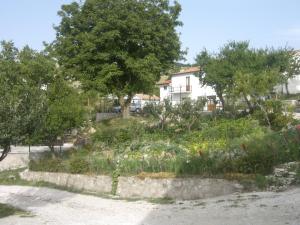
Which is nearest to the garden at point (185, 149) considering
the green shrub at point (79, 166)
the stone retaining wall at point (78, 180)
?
the green shrub at point (79, 166)

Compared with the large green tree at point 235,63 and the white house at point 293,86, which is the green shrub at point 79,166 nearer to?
the large green tree at point 235,63

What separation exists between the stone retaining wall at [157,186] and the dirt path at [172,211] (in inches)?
31.3

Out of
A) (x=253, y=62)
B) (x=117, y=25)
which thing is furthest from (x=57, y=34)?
(x=253, y=62)

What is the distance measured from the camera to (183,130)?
28.2m

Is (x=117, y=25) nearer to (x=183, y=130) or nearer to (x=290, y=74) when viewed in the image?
(x=183, y=130)

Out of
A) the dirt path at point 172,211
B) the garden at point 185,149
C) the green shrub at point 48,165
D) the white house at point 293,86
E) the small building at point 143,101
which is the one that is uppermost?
the white house at point 293,86

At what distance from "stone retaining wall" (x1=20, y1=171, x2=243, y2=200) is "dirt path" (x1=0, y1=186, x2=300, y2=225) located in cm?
79

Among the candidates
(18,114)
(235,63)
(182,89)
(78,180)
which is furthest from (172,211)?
(182,89)

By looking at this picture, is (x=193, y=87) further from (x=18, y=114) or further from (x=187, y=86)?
(x=18, y=114)

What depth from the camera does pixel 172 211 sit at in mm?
14703

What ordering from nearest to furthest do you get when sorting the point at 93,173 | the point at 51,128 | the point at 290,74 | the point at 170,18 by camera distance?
the point at 93,173 → the point at 51,128 → the point at 170,18 → the point at 290,74

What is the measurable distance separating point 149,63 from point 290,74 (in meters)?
24.5

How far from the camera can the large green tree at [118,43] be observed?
3800 centimetres

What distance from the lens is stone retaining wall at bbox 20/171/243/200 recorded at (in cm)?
1675
